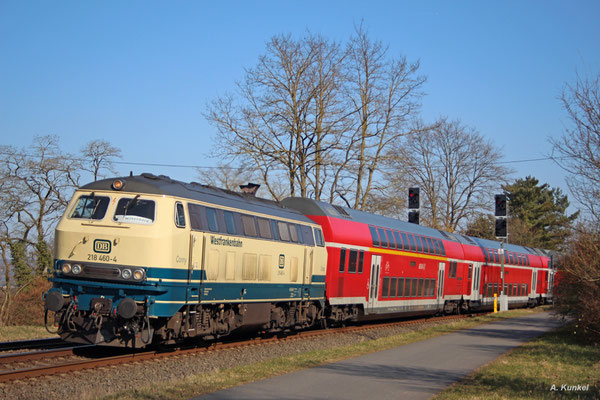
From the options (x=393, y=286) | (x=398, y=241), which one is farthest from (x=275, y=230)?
(x=398, y=241)

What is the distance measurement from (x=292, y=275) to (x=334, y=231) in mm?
3141

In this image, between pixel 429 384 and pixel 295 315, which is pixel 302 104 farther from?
pixel 429 384

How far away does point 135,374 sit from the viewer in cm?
1188

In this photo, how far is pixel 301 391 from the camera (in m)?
10.4

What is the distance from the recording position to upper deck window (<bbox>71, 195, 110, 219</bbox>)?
43.2ft

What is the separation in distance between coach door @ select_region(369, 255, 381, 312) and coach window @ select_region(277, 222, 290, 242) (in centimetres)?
634

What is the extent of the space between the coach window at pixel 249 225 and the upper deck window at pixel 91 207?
3601 mm

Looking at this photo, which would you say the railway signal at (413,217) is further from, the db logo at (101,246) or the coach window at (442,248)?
the db logo at (101,246)

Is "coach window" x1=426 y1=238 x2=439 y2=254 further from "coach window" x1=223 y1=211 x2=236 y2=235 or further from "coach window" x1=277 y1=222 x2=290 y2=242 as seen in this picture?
"coach window" x1=223 y1=211 x2=236 y2=235

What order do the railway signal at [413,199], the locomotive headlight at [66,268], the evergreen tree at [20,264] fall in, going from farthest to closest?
1. the evergreen tree at [20,264]
2. the railway signal at [413,199]
3. the locomotive headlight at [66,268]

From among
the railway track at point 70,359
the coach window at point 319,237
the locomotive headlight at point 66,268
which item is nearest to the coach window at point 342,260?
the coach window at point 319,237

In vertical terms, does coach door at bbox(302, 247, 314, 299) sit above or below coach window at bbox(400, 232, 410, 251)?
below

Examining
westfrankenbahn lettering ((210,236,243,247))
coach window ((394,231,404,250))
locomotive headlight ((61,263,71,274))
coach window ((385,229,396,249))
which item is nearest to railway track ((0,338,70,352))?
locomotive headlight ((61,263,71,274))

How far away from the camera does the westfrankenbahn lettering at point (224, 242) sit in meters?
14.3
